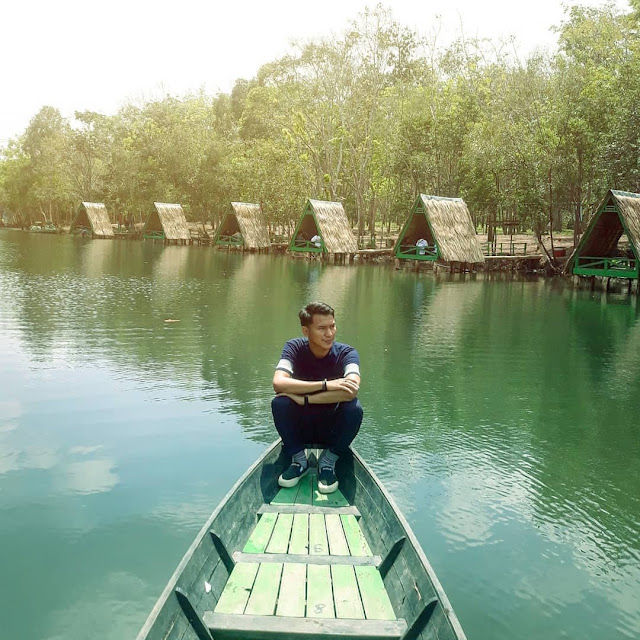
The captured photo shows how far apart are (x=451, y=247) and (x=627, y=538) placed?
25334 mm

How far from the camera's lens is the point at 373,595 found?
3500 mm

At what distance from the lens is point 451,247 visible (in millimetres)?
29844

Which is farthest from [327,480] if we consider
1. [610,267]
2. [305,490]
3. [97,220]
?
[97,220]

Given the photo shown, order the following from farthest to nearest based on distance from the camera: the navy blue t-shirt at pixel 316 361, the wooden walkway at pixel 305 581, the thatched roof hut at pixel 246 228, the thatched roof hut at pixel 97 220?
the thatched roof hut at pixel 97 220 < the thatched roof hut at pixel 246 228 < the navy blue t-shirt at pixel 316 361 < the wooden walkway at pixel 305 581

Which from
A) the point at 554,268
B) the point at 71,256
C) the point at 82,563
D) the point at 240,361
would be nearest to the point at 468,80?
the point at 554,268

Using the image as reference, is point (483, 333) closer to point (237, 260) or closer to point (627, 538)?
point (627, 538)

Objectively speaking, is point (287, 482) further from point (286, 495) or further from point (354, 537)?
point (354, 537)

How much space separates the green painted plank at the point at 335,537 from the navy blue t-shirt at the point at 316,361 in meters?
1.17

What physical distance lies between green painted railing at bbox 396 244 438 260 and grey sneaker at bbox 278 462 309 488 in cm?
2648

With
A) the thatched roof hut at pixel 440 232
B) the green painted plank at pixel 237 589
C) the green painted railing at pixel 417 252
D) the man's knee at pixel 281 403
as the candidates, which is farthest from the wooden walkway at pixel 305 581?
the green painted railing at pixel 417 252

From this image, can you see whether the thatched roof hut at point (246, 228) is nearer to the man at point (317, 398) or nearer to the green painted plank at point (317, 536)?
the man at point (317, 398)

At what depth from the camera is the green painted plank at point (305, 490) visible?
4664 millimetres

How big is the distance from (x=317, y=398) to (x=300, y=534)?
1.07m

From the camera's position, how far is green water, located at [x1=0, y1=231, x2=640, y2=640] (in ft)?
14.2
